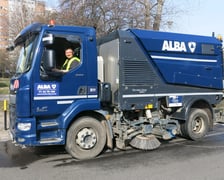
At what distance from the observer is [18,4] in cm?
3150

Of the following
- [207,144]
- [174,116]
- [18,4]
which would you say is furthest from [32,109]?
[18,4]

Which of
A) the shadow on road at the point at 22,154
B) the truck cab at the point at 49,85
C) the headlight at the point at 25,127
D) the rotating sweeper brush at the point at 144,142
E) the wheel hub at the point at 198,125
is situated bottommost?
the shadow on road at the point at 22,154

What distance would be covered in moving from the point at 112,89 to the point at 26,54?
2099 millimetres

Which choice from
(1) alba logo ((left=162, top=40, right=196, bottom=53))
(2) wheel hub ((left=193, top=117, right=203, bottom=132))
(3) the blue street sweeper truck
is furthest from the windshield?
(2) wheel hub ((left=193, top=117, right=203, bottom=132))

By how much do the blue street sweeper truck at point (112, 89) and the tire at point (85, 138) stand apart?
21 millimetres

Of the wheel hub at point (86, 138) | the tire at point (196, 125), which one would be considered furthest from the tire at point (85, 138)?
the tire at point (196, 125)

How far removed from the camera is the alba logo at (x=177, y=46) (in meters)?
8.20

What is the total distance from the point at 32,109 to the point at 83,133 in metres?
1.24

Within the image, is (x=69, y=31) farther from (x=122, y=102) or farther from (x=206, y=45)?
(x=206, y=45)

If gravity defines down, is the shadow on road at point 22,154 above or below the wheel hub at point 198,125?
below

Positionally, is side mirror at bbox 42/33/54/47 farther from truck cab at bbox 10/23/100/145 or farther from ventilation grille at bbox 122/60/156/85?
ventilation grille at bbox 122/60/156/85

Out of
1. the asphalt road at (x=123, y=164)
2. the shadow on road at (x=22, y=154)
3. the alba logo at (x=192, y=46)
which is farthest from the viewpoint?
the alba logo at (x=192, y=46)

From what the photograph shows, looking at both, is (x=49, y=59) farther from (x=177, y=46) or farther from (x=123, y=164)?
(x=177, y=46)

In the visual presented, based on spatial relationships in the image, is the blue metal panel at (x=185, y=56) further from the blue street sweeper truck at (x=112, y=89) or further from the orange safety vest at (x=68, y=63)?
the orange safety vest at (x=68, y=63)
